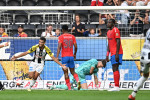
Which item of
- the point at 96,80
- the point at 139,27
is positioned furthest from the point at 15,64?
the point at 139,27

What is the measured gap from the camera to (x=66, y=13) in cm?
1605

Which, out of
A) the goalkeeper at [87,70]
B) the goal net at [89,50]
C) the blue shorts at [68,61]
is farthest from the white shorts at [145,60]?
the goal net at [89,50]

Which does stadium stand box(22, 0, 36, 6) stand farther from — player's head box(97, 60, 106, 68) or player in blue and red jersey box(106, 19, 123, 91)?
player in blue and red jersey box(106, 19, 123, 91)

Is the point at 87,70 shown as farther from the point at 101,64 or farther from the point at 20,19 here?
the point at 20,19

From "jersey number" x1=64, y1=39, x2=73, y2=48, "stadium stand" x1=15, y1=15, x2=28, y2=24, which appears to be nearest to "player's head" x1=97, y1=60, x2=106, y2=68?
"jersey number" x1=64, y1=39, x2=73, y2=48

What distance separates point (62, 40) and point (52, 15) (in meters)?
3.42

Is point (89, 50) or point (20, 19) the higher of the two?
point (20, 19)

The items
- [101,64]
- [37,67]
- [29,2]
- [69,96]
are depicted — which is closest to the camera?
[69,96]

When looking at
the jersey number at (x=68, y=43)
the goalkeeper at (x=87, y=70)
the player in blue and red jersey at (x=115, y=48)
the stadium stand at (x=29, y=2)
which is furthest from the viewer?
the stadium stand at (x=29, y=2)

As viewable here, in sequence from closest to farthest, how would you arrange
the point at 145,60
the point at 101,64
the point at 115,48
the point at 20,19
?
1. the point at 145,60
2. the point at 115,48
3. the point at 101,64
4. the point at 20,19

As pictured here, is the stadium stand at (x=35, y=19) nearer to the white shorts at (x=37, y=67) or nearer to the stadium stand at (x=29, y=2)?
the stadium stand at (x=29, y=2)

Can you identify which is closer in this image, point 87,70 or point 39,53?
point 39,53

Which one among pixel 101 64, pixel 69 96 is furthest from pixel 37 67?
pixel 69 96

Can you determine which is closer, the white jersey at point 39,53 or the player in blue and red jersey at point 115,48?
the player in blue and red jersey at point 115,48
